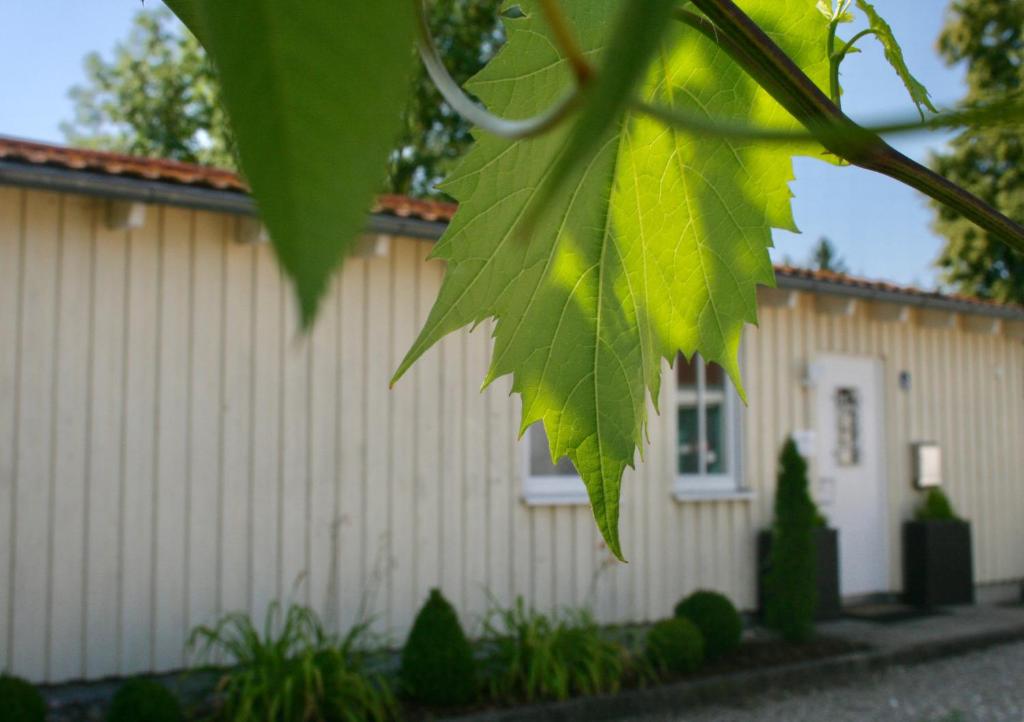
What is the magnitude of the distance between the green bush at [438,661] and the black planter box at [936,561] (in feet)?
19.2

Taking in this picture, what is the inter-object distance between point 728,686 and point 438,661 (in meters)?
2.45

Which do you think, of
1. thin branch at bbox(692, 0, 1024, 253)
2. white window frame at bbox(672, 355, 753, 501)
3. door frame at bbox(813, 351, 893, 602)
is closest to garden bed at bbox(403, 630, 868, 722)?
white window frame at bbox(672, 355, 753, 501)

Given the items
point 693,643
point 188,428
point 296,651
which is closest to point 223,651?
point 296,651

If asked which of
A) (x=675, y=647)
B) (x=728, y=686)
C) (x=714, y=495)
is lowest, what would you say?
(x=728, y=686)

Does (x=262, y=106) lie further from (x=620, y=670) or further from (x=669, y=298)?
(x=620, y=670)

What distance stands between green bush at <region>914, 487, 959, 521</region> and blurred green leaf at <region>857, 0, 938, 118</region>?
1157cm

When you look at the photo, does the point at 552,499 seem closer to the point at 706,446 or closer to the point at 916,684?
the point at 706,446

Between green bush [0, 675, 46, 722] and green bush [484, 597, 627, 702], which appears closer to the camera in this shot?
green bush [0, 675, 46, 722]

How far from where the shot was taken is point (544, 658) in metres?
7.33

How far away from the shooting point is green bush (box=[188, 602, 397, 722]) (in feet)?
20.7

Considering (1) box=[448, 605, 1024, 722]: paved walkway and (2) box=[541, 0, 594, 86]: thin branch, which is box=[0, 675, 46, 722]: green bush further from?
(2) box=[541, 0, 594, 86]: thin branch

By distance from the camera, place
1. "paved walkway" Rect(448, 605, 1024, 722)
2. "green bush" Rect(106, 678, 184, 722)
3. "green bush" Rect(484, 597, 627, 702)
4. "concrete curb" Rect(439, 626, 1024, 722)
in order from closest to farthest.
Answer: "green bush" Rect(106, 678, 184, 722) < "concrete curb" Rect(439, 626, 1024, 722) < "green bush" Rect(484, 597, 627, 702) < "paved walkway" Rect(448, 605, 1024, 722)

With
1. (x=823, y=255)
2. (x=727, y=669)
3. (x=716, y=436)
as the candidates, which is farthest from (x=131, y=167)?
(x=823, y=255)

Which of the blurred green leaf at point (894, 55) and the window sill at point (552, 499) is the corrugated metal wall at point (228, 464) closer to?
the window sill at point (552, 499)
